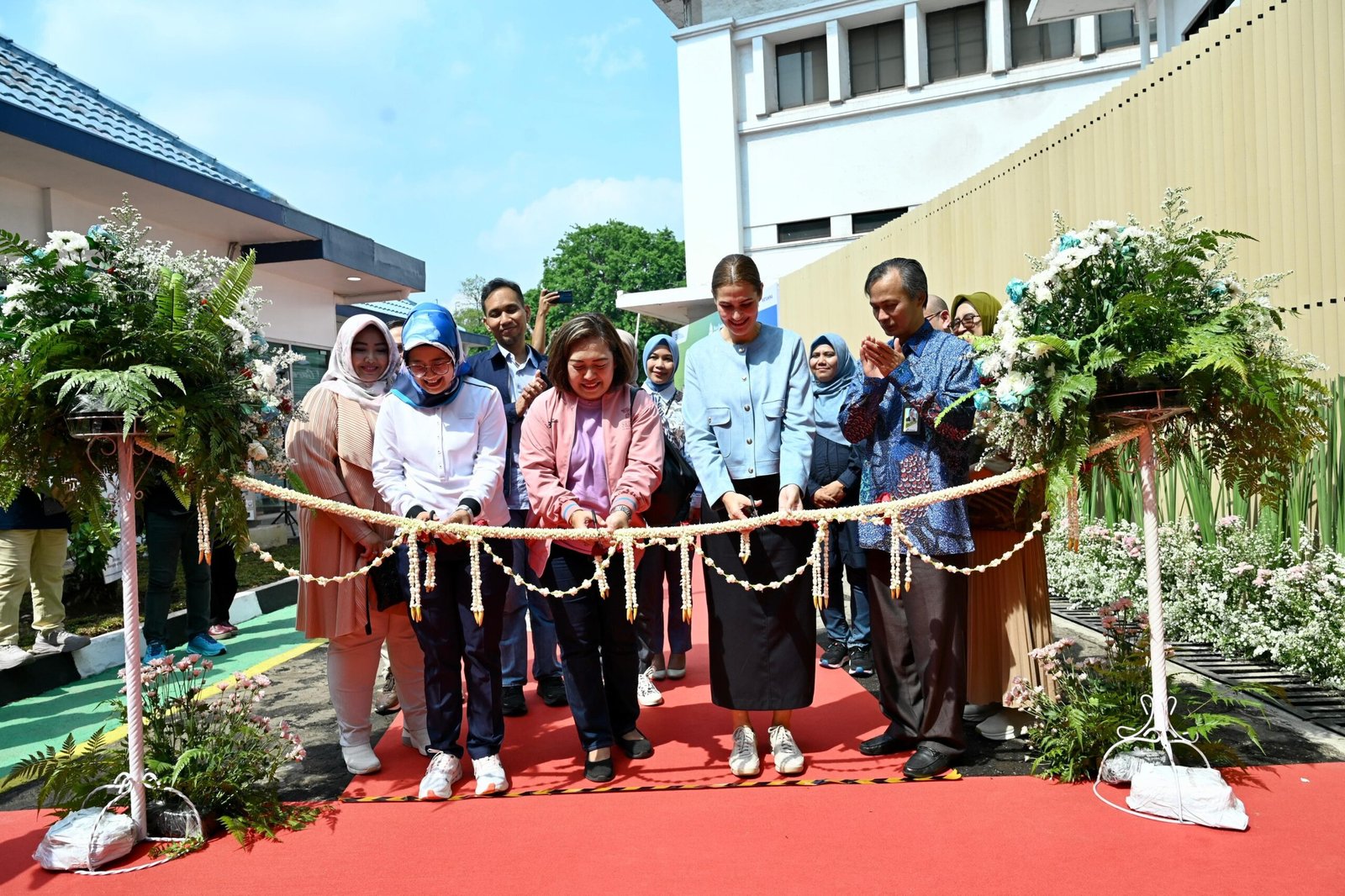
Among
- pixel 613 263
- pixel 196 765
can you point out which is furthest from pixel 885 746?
pixel 613 263

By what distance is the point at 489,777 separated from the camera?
3.86 metres

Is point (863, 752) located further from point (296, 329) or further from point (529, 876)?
point (296, 329)

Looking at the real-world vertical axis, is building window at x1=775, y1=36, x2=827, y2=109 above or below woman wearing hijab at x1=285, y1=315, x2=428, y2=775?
above

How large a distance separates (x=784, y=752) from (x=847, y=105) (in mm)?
20445

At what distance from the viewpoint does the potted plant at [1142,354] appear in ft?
10.8

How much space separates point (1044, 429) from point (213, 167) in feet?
35.6

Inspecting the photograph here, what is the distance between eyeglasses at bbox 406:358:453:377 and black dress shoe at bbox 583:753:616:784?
1.65 meters

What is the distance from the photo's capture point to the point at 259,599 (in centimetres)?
857

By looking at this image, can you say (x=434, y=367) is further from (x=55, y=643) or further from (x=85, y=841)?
(x=55, y=643)

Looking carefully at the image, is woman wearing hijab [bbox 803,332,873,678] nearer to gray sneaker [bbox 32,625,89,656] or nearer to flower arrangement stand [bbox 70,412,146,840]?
flower arrangement stand [bbox 70,412,146,840]

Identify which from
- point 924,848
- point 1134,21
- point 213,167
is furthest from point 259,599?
point 1134,21

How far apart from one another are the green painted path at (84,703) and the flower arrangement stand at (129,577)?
1.75 ft

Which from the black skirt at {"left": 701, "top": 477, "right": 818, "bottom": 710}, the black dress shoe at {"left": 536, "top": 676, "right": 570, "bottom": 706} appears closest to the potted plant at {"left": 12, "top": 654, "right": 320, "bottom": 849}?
the black dress shoe at {"left": 536, "top": 676, "right": 570, "bottom": 706}

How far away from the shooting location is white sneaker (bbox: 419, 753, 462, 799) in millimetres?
3793
